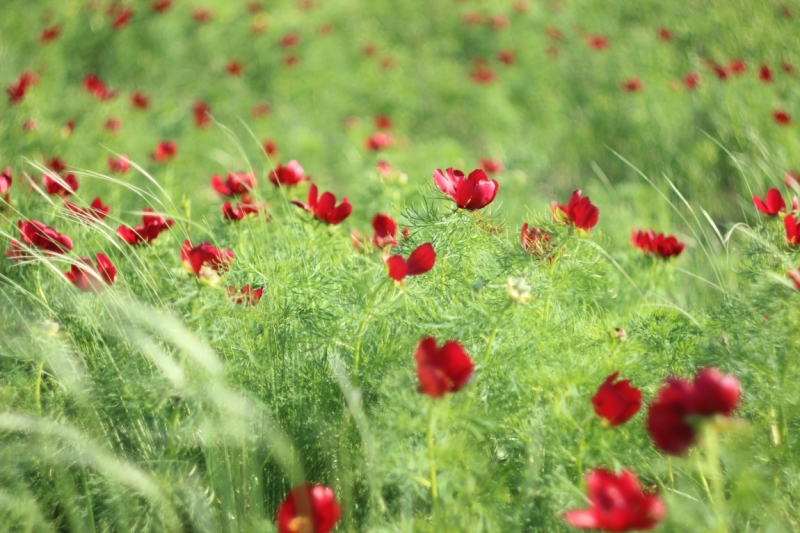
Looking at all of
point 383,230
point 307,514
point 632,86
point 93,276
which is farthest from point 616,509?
point 632,86

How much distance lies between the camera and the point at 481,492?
90 centimetres

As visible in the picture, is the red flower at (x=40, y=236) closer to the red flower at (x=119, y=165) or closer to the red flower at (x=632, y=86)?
the red flower at (x=119, y=165)

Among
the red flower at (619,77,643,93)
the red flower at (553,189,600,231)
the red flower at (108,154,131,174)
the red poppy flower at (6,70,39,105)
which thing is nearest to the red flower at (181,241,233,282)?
the red flower at (553,189,600,231)

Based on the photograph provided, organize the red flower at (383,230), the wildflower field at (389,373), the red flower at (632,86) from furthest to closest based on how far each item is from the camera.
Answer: the red flower at (632,86)
the red flower at (383,230)
the wildflower field at (389,373)

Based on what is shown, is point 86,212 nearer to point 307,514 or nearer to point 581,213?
point 307,514

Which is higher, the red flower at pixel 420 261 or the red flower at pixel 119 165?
the red flower at pixel 420 261

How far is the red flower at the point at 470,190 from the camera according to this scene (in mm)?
1050

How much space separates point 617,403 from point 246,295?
638 millimetres

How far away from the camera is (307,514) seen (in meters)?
0.75

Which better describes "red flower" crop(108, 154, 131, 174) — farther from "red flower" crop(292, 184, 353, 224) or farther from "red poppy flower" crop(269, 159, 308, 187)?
"red flower" crop(292, 184, 353, 224)

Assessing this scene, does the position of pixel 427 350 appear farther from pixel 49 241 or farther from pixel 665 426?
pixel 49 241

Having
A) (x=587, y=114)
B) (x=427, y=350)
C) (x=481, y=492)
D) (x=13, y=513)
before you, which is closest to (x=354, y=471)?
(x=481, y=492)

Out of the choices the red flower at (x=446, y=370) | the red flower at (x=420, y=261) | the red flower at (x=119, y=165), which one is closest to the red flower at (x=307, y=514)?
the red flower at (x=446, y=370)

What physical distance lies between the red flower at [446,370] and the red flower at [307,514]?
0.59 feet
